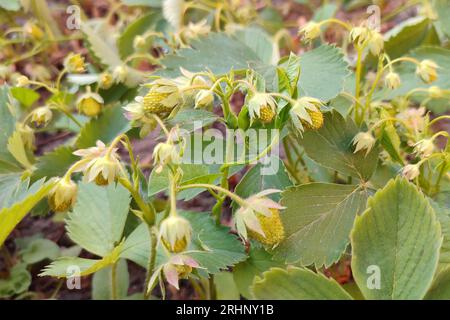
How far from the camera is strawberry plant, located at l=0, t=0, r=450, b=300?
710 mm

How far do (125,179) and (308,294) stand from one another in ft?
0.99

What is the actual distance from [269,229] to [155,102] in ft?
0.80

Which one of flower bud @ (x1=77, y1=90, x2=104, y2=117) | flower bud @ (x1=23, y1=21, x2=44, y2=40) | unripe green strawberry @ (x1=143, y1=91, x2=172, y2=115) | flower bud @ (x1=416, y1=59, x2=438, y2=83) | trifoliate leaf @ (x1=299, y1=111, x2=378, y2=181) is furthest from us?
flower bud @ (x1=23, y1=21, x2=44, y2=40)

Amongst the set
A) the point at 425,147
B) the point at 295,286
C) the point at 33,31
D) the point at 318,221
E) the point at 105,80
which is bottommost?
the point at 295,286

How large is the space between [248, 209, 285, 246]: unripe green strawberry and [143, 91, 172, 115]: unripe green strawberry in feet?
0.68

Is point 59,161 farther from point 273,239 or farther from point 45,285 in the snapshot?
point 273,239

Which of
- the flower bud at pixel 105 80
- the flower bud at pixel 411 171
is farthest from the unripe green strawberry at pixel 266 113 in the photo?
the flower bud at pixel 105 80

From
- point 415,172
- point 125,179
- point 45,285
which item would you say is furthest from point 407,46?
point 45,285

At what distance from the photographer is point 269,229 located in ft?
2.48

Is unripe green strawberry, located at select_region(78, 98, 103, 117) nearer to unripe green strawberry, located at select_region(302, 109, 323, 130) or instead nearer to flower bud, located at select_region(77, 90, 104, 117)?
flower bud, located at select_region(77, 90, 104, 117)

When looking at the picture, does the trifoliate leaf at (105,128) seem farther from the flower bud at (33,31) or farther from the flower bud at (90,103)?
the flower bud at (33,31)

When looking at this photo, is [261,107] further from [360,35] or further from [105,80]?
[105,80]

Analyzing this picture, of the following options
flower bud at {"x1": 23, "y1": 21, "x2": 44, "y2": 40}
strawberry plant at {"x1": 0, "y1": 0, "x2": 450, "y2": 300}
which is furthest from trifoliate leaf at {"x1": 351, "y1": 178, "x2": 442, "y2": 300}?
flower bud at {"x1": 23, "y1": 21, "x2": 44, "y2": 40}

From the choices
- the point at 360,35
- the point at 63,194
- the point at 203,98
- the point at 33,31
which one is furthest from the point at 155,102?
the point at 33,31
